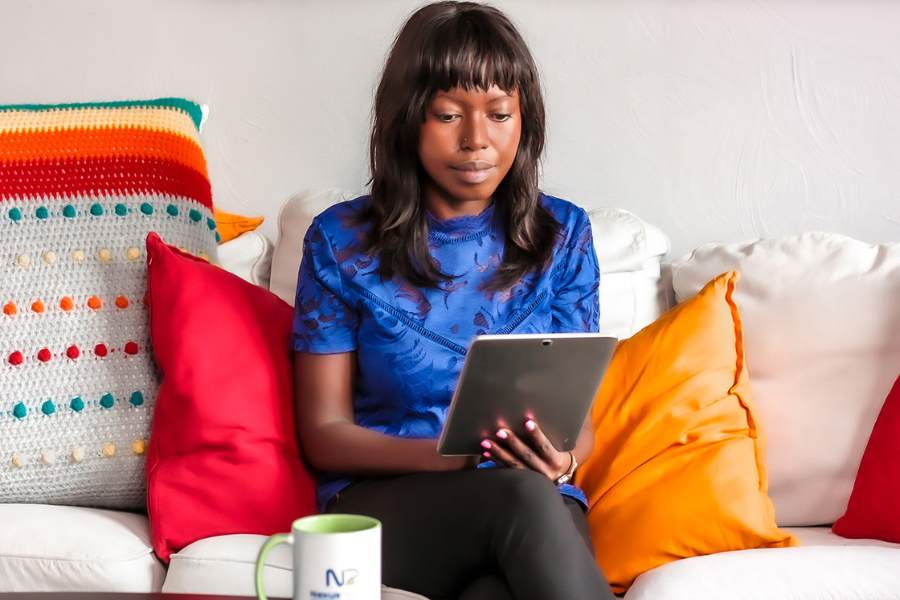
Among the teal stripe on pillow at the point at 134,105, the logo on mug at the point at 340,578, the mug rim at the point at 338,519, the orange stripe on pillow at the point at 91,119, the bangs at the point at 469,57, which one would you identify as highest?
the bangs at the point at 469,57

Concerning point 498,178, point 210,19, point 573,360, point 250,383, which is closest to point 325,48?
point 210,19

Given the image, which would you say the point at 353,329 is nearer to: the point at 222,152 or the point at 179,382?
the point at 179,382

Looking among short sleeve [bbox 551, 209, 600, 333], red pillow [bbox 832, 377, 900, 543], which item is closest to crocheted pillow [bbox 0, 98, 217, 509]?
short sleeve [bbox 551, 209, 600, 333]

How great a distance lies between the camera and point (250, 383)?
4.97ft

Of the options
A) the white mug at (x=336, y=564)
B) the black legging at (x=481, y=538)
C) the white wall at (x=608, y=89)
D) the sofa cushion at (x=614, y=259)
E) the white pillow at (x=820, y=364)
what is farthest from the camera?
the white wall at (x=608, y=89)

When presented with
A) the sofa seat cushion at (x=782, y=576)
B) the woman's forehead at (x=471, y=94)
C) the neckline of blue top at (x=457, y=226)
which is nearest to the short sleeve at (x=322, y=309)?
the neckline of blue top at (x=457, y=226)

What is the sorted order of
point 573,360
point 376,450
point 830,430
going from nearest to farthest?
point 573,360 < point 376,450 < point 830,430

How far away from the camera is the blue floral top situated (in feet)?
4.94

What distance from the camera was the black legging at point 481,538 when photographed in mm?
1155

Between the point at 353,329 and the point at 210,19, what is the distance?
0.83 metres

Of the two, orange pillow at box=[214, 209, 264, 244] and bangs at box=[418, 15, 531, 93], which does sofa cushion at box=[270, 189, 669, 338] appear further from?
bangs at box=[418, 15, 531, 93]

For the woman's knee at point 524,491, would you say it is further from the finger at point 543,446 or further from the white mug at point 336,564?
the white mug at point 336,564

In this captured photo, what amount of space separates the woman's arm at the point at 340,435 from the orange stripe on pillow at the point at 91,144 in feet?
1.34

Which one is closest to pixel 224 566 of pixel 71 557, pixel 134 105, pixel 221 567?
pixel 221 567
